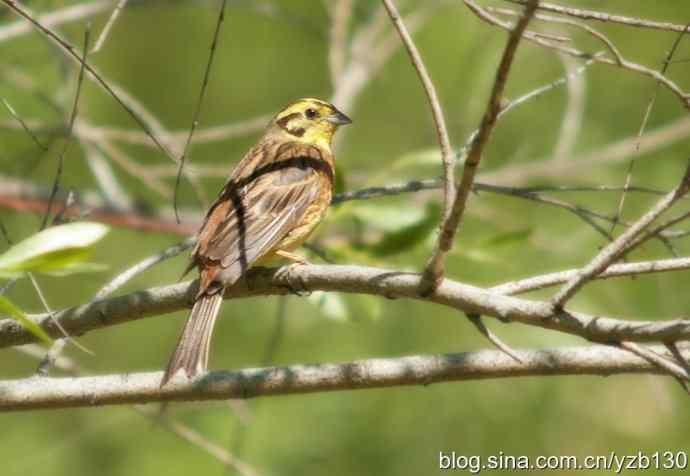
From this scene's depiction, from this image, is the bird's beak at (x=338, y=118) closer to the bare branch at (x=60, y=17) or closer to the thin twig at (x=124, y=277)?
the bare branch at (x=60, y=17)

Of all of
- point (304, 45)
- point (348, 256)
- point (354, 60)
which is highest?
point (304, 45)

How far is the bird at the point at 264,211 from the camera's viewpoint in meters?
4.12

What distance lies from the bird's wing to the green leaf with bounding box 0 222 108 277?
4.99 feet

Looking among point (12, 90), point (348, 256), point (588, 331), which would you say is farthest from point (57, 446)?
point (588, 331)

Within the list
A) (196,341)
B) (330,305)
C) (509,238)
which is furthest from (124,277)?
(509,238)

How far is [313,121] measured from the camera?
591cm

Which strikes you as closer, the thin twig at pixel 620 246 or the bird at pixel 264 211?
the thin twig at pixel 620 246

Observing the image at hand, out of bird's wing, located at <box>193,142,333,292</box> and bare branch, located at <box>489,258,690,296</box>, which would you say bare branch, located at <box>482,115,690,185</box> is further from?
bare branch, located at <box>489,258,690,296</box>

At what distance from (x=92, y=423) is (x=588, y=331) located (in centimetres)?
540

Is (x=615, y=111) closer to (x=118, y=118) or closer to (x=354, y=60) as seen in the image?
(x=354, y=60)

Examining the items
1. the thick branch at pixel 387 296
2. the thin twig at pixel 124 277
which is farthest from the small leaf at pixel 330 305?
the thin twig at pixel 124 277

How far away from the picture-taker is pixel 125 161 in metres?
5.79

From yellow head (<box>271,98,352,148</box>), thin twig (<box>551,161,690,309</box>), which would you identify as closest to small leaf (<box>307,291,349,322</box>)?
yellow head (<box>271,98,352,148</box>)

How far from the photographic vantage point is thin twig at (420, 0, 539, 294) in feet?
7.70
